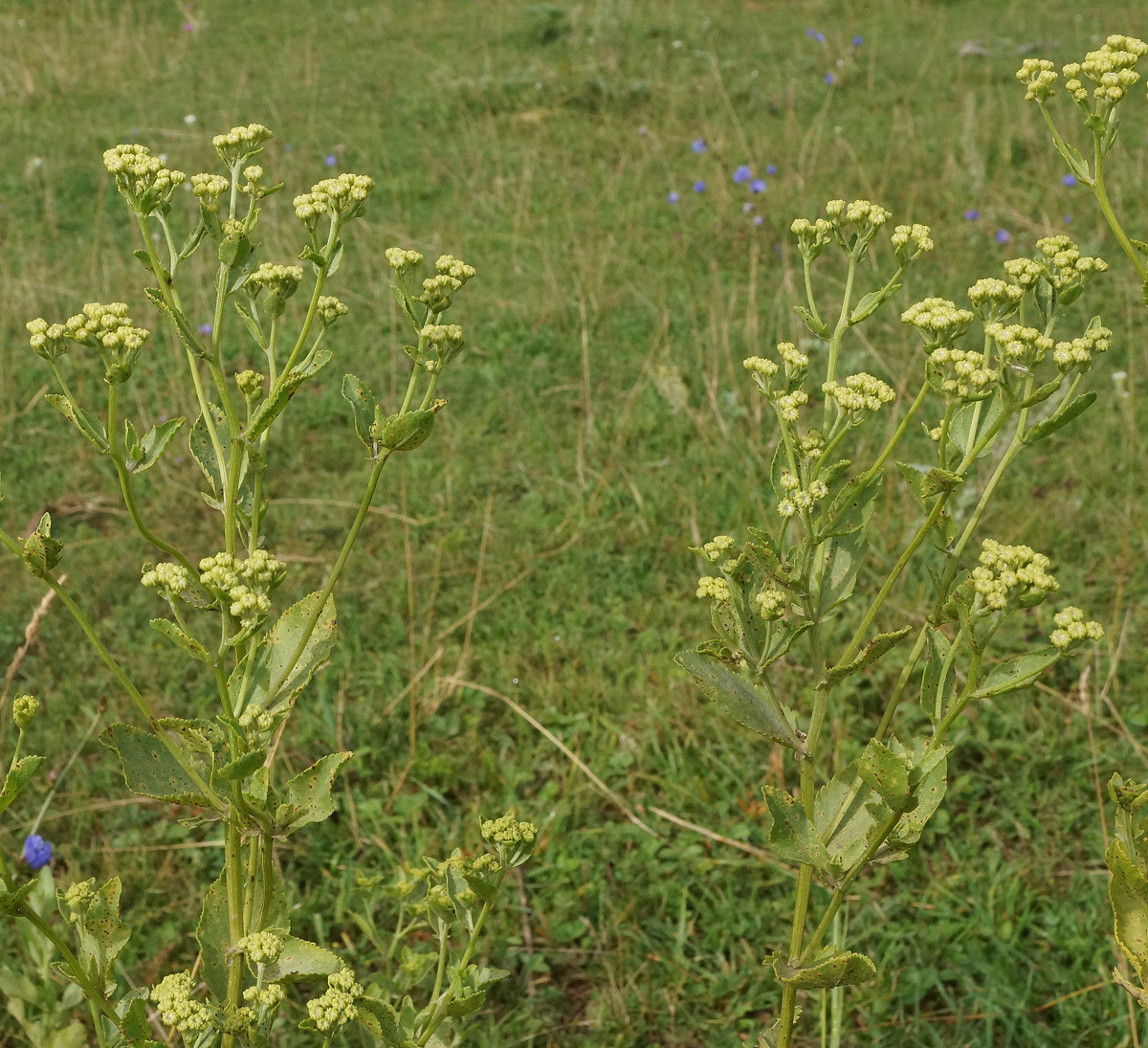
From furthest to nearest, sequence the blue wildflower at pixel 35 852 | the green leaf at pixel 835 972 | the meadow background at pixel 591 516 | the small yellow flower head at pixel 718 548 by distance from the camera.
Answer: the meadow background at pixel 591 516 → the blue wildflower at pixel 35 852 → the small yellow flower head at pixel 718 548 → the green leaf at pixel 835 972

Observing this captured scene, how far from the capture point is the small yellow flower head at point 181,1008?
120cm

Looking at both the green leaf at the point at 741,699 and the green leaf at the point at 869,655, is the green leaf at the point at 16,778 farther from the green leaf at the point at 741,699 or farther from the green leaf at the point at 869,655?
the green leaf at the point at 869,655

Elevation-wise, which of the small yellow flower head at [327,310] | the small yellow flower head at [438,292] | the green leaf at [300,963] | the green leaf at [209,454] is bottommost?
the green leaf at [300,963]

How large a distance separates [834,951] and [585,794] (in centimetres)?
146

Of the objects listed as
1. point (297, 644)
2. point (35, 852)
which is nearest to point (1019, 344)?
point (297, 644)

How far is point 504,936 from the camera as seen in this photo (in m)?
2.41

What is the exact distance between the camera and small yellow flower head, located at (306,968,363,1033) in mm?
1232

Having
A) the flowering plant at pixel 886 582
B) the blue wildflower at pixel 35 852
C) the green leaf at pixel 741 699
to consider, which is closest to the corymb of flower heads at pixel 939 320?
the flowering plant at pixel 886 582

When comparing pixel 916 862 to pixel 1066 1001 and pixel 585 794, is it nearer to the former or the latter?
pixel 1066 1001

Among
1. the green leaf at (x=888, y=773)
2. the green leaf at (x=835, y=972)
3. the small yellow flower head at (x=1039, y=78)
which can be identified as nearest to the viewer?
the green leaf at (x=888, y=773)

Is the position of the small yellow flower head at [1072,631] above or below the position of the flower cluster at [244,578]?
below

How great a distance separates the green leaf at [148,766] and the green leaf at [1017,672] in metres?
0.93

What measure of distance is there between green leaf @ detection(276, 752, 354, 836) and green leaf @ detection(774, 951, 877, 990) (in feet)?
1.90

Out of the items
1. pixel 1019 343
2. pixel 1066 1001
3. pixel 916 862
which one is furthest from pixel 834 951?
pixel 916 862
